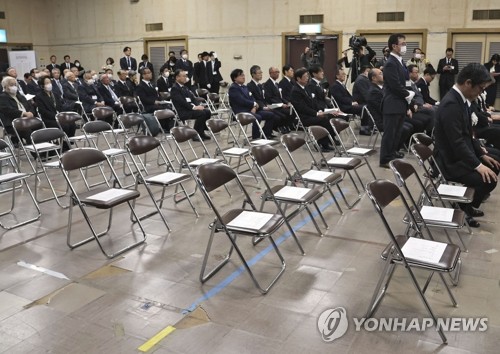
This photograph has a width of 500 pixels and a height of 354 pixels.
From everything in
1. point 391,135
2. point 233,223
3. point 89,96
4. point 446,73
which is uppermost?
point 446,73

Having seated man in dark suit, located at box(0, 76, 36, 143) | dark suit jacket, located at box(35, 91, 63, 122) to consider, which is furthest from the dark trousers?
dark suit jacket, located at box(35, 91, 63, 122)

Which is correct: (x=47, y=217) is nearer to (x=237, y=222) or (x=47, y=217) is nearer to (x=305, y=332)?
(x=237, y=222)

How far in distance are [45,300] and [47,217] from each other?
2077 millimetres

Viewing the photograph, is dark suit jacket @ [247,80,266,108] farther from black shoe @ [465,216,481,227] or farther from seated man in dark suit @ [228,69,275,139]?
black shoe @ [465,216,481,227]

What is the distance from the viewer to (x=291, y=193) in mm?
4477

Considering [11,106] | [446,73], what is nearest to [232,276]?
[11,106]

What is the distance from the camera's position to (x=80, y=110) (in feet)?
35.8

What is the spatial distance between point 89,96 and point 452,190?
9.16 m

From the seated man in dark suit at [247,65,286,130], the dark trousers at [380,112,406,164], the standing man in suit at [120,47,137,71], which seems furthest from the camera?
the standing man in suit at [120,47,137,71]

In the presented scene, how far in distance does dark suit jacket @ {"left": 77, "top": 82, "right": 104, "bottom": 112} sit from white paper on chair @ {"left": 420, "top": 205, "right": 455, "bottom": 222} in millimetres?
8937

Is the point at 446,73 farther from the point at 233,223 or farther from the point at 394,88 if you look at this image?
the point at 233,223

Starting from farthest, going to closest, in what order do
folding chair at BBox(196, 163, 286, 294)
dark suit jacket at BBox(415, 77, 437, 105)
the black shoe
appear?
dark suit jacket at BBox(415, 77, 437, 105), the black shoe, folding chair at BBox(196, 163, 286, 294)

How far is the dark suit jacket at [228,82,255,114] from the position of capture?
9.52 metres

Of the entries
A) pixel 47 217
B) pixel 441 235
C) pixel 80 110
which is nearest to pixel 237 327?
pixel 441 235
